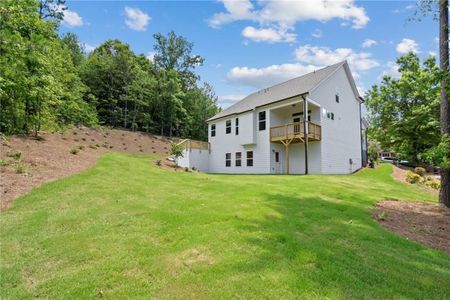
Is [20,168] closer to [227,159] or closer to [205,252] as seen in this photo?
[205,252]

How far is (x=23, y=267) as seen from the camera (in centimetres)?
368

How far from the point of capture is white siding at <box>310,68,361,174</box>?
63.8ft

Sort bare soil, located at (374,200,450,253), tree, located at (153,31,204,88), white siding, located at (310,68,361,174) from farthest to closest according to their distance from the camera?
tree, located at (153,31,204,88)
white siding, located at (310,68,361,174)
bare soil, located at (374,200,450,253)

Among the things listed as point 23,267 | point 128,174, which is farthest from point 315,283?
point 128,174

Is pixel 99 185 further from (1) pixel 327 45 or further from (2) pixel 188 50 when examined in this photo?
(2) pixel 188 50

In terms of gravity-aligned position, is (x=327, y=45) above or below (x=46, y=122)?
above

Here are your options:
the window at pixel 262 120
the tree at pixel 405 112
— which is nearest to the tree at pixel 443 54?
the window at pixel 262 120

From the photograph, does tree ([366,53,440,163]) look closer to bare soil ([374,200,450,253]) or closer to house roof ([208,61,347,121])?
house roof ([208,61,347,121])

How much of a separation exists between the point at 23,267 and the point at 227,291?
2828 mm

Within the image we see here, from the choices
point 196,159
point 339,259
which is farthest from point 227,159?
point 339,259

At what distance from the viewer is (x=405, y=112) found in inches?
1026

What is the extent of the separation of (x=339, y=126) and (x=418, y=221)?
15711mm

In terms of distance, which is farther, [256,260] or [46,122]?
[46,122]

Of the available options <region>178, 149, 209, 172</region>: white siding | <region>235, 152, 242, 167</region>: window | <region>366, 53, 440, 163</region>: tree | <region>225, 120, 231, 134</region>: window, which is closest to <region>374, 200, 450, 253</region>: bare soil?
<region>235, 152, 242, 167</region>: window
